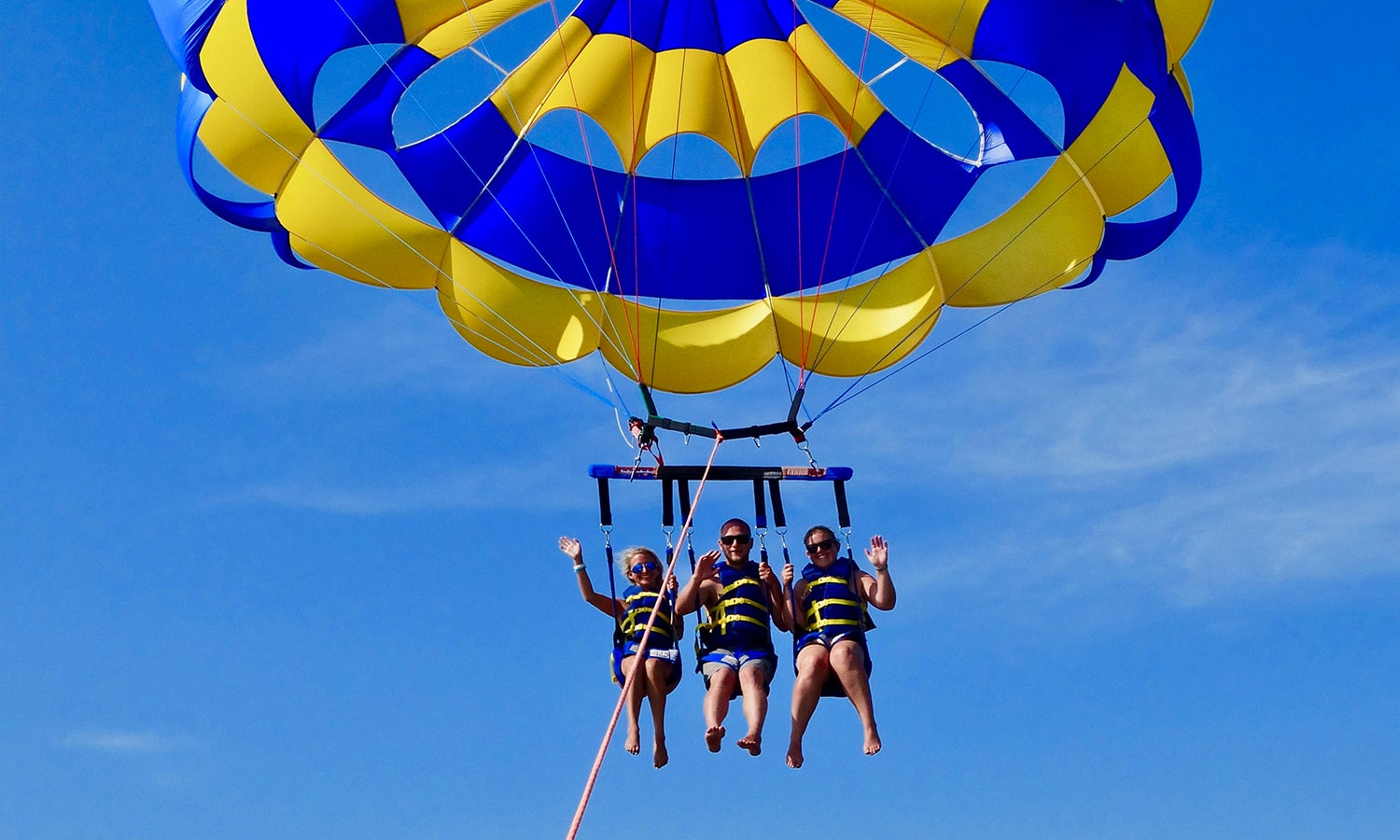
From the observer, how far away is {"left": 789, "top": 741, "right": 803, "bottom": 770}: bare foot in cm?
799

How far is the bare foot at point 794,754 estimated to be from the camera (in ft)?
26.2

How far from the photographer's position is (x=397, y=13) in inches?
345

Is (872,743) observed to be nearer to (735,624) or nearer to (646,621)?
(735,624)

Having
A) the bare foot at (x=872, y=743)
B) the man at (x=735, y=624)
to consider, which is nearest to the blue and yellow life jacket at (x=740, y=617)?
the man at (x=735, y=624)

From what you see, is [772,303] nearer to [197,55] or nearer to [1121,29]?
[1121,29]

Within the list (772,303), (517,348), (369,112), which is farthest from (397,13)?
(772,303)

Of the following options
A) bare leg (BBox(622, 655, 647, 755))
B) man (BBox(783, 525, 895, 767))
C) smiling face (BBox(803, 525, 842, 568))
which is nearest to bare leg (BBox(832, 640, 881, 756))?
man (BBox(783, 525, 895, 767))

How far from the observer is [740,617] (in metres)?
8.24

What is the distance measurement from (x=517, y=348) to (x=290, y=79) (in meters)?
1.86

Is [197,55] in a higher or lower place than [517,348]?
higher

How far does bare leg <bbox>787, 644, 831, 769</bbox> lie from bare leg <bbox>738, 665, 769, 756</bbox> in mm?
149

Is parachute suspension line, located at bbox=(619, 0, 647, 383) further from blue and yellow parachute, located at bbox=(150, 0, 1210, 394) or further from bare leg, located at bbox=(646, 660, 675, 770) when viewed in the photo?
bare leg, located at bbox=(646, 660, 675, 770)

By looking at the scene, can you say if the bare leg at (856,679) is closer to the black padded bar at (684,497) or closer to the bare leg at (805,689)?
the bare leg at (805,689)

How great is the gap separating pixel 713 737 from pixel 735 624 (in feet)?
1.85
